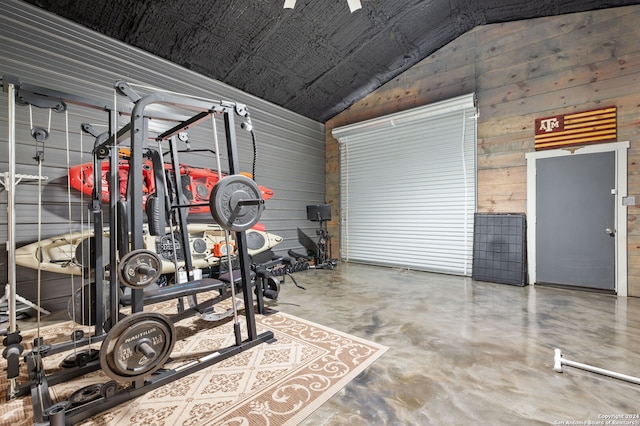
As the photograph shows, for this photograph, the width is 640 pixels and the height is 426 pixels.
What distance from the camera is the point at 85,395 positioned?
1763 mm

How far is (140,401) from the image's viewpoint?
1.77 meters

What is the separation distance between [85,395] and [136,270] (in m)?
0.81

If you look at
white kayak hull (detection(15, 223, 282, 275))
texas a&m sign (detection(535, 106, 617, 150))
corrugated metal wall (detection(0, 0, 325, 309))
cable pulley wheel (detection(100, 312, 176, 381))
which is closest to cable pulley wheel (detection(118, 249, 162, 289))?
cable pulley wheel (detection(100, 312, 176, 381))

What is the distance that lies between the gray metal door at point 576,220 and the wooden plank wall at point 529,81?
21 centimetres

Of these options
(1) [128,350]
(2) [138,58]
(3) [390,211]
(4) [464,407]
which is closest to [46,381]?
(1) [128,350]

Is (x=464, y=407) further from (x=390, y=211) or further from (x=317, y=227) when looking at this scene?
(x=317, y=227)

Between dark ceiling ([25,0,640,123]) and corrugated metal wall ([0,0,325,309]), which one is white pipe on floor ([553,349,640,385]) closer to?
corrugated metal wall ([0,0,325,309])

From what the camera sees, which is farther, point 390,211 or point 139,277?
point 390,211

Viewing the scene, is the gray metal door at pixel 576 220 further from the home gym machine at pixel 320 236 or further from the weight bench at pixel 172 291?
the weight bench at pixel 172 291

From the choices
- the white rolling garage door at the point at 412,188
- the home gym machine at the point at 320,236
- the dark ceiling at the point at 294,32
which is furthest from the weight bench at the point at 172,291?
the white rolling garage door at the point at 412,188

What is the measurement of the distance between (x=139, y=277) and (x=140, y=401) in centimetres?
77

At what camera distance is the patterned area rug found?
1.63 metres

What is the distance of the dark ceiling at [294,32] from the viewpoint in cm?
373

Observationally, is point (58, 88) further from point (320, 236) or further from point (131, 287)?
point (320, 236)
